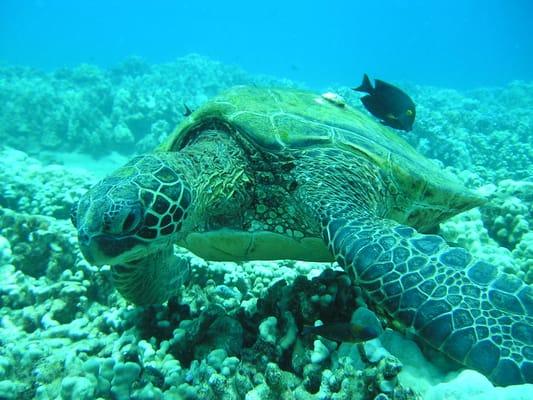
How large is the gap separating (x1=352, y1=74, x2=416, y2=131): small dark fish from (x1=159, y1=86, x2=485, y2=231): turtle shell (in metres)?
1.00

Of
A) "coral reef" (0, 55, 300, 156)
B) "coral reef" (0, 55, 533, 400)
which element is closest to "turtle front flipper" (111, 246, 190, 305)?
"coral reef" (0, 55, 533, 400)

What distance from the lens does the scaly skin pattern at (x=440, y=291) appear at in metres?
1.59

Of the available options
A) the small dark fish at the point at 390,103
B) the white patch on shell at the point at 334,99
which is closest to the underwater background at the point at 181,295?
the small dark fish at the point at 390,103

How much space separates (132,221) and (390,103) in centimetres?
387

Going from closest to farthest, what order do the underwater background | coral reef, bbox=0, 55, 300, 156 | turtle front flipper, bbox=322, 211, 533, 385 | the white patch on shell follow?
turtle front flipper, bbox=322, 211, 533, 385 < the underwater background < the white patch on shell < coral reef, bbox=0, 55, 300, 156

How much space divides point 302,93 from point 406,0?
483 ft

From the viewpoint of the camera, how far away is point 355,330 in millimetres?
1753

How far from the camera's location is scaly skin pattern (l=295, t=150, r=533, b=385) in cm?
159

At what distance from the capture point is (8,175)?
265 inches

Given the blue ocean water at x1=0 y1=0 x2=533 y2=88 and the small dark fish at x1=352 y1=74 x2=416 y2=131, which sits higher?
the blue ocean water at x1=0 y1=0 x2=533 y2=88

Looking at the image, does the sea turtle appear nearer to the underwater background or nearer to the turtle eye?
the turtle eye

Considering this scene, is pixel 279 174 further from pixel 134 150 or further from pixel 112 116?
pixel 112 116

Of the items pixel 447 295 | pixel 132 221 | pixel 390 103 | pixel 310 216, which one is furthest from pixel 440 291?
pixel 390 103

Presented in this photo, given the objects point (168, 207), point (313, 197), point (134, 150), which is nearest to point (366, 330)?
point (313, 197)
